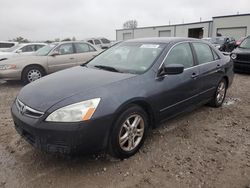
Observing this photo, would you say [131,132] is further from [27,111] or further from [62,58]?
[62,58]

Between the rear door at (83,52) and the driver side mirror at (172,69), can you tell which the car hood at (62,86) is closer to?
the driver side mirror at (172,69)

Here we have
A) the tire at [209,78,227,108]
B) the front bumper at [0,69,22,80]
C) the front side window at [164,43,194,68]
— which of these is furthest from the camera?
→ the front bumper at [0,69,22,80]

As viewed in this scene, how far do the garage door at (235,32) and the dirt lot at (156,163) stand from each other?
28776 mm

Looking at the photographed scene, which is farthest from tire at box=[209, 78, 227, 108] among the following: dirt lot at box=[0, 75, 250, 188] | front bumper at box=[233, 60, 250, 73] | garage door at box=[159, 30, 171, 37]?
garage door at box=[159, 30, 171, 37]

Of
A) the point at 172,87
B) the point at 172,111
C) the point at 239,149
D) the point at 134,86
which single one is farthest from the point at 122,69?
the point at 239,149

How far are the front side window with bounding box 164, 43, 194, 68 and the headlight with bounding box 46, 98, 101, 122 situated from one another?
5.03ft

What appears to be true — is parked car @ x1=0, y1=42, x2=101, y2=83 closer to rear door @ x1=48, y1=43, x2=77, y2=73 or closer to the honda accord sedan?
rear door @ x1=48, y1=43, x2=77, y2=73

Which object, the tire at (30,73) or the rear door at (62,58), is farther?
the rear door at (62,58)

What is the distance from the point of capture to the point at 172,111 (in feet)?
12.2

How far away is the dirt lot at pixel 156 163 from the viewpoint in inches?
105

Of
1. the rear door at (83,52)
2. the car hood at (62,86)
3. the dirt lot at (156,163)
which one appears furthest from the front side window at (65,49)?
the car hood at (62,86)

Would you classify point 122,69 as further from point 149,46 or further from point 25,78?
point 25,78

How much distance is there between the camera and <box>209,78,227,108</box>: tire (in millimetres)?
5000

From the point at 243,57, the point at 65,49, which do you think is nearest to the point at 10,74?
the point at 65,49
